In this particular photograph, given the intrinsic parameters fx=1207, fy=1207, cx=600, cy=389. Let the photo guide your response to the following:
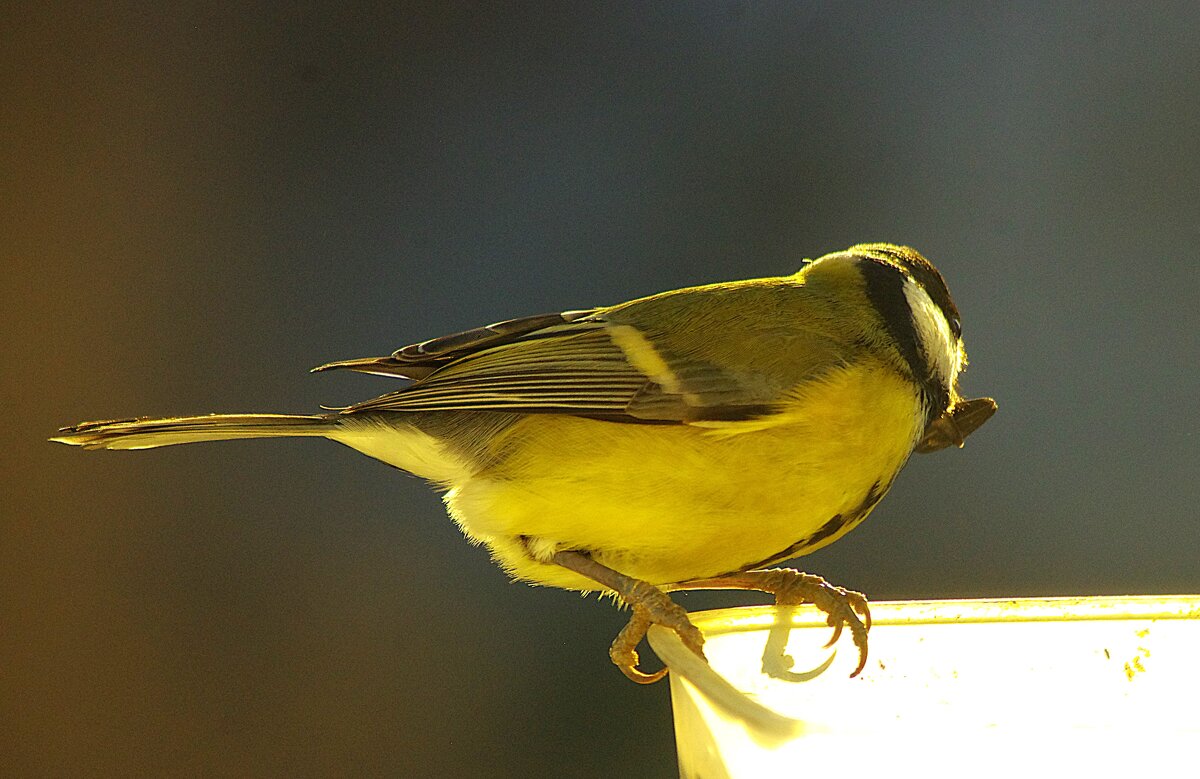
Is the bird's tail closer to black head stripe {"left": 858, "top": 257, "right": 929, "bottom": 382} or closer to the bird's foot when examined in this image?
the bird's foot

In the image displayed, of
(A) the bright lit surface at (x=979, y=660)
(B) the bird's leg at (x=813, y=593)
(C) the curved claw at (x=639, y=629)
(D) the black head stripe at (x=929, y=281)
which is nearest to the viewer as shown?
(A) the bright lit surface at (x=979, y=660)

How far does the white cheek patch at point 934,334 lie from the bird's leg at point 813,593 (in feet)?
0.95

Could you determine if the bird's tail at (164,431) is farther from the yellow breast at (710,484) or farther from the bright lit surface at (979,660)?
the bright lit surface at (979,660)

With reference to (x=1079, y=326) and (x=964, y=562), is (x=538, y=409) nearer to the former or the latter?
(x=964, y=562)

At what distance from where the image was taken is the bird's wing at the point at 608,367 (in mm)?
1312

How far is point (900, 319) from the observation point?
143 cm

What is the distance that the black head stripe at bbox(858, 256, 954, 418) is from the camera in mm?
1383

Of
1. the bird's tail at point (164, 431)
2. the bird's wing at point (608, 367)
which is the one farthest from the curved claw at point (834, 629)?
the bird's tail at point (164, 431)

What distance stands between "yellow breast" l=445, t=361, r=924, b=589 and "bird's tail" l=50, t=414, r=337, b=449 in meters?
0.33

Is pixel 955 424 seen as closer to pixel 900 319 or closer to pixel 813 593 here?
pixel 900 319

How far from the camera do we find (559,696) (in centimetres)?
267

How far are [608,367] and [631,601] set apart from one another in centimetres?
29

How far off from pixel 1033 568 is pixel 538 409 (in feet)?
5.98

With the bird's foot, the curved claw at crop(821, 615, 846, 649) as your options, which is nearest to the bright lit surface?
the curved claw at crop(821, 615, 846, 649)
